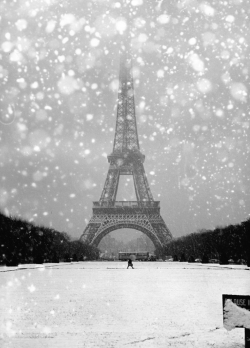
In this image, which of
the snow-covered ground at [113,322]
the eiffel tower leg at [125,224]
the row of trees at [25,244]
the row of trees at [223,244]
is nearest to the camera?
the snow-covered ground at [113,322]

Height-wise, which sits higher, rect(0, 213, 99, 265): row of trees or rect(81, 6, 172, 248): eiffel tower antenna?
rect(81, 6, 172, 248): eiffel tower antenna

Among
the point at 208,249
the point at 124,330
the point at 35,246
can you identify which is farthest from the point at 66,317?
the point at 208,249

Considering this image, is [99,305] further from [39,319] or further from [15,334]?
[15,334]

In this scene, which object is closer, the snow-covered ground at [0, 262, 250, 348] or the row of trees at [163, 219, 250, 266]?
the snow-covered ground at [0, 262, 250, 348]

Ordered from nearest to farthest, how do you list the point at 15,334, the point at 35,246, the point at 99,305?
the point at 15,334
the point at 99,305
the point at 35,246

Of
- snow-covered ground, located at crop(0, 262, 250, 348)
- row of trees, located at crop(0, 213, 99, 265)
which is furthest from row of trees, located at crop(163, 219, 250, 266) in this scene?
snow-covered ground, located at crop(0, 262, 250, 348)

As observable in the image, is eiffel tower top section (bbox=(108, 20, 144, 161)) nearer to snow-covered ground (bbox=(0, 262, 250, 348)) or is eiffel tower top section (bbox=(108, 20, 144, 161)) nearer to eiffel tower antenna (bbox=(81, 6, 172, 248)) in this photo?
eiffel tower antenna (bbox=(81, 6, 172, 248))

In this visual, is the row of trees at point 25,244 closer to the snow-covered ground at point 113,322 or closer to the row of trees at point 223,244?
the row of trees at point 223,244

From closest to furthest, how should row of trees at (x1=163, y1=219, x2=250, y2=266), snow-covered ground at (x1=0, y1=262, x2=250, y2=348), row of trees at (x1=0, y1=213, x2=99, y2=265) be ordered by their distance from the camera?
snow-covered ground at (x1=0, y1=262, x2=250, y2=348) → row of trees at (x1=0, y1=213, x2=99, y2=265) → row of trees at (x1=163, y1=219, x2=250, y2=266)

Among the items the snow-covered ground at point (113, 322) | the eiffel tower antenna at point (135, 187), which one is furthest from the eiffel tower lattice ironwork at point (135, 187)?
the snow-covered ground at point (113, 322)
